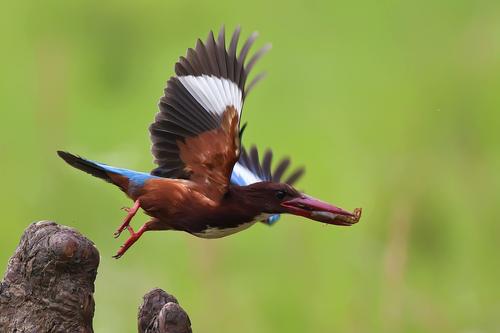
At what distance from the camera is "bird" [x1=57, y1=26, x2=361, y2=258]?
10.3 ft

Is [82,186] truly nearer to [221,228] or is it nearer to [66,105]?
[66,105]

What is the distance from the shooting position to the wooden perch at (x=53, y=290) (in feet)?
7.75

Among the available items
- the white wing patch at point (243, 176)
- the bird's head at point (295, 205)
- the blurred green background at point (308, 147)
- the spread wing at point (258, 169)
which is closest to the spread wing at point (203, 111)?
the bird's head at point (295, 205)

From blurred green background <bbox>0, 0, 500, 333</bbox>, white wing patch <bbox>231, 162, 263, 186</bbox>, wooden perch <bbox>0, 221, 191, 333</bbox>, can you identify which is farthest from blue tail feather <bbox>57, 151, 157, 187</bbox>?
blurred green background <bbox>0, 0, 500, 333</bbox>

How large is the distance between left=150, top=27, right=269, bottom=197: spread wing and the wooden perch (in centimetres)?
84

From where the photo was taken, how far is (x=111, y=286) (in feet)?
16.2

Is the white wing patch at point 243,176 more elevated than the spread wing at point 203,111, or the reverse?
the spread wing at point 203,111

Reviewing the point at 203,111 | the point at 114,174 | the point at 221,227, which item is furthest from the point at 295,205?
the point at 114,174

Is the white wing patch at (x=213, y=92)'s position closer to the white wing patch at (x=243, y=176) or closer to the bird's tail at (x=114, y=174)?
the bird's tail at (x=114, y=174)

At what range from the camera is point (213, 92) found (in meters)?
3.21

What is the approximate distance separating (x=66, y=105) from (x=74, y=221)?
79 centimetres

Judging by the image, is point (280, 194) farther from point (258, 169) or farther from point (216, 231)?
point (258, 169)

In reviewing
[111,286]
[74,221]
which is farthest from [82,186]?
[111,286]

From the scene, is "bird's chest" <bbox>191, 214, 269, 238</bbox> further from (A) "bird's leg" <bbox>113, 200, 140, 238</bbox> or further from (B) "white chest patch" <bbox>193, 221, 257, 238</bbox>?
(A) "bird's leg" <bbox>113, 200, 140, 238</bbox>
